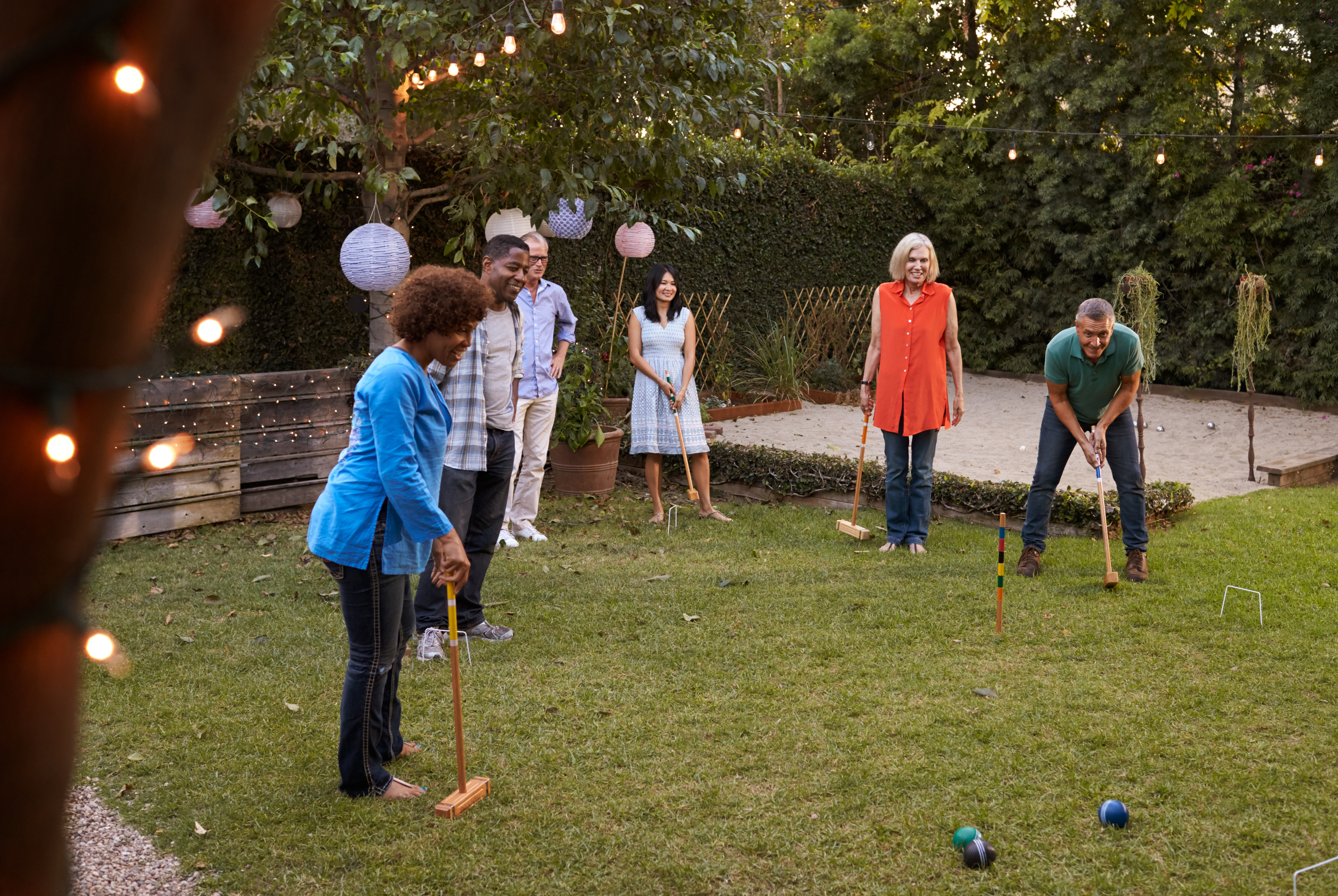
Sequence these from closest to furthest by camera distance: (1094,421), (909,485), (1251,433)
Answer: (1094,421)
(909,485)
(1251,433)

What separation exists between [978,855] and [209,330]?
2826 millimetres

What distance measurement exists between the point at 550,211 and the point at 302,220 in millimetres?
2795

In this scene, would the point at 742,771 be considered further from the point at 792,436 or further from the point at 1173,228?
the point at 1173,228

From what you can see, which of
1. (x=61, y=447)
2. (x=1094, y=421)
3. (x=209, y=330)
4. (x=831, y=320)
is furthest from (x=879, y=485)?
(x=61, y=447)

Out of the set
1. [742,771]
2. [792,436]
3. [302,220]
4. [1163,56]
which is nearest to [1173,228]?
[1163,56]

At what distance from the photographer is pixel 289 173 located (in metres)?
7.95

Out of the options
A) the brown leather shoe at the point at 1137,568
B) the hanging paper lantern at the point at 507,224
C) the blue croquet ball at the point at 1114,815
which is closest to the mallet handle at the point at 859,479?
the brown leather shoe at the point at 1137,568

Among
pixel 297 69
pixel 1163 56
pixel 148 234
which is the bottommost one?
pixel 148 234

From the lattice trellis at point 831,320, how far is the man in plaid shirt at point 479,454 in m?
9.55

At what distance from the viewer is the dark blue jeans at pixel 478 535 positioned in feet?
16.4

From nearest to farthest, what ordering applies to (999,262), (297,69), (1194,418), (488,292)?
(488,292), (297,69), (1194,418), (999,262)

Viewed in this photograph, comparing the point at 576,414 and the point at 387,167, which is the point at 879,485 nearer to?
the point at 576,414

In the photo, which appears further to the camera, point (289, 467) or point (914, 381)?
point (289, 467)

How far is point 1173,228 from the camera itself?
14.3m
